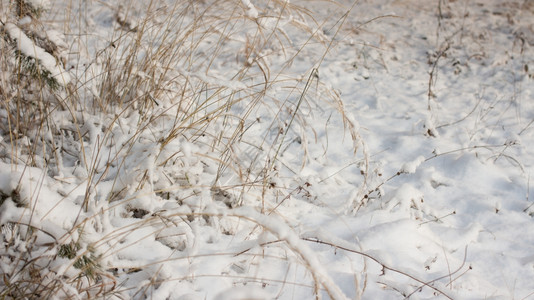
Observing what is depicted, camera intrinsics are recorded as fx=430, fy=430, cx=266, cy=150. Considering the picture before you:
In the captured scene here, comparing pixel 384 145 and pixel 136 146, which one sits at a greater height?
pixel 136 146

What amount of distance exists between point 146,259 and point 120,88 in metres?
1.04

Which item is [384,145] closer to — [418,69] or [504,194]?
[504,194]

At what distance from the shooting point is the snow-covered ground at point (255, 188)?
53.5 inches

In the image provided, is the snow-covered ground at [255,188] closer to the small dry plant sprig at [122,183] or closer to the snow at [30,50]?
the small dry plant sprig at [122,183]

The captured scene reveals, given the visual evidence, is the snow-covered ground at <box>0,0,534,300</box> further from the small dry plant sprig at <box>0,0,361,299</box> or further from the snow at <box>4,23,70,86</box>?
the snow at <box>4,23,70,86</box>

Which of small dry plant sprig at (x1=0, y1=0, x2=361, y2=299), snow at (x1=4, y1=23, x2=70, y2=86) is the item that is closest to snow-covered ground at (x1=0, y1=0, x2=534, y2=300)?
small dry plant sprig at (x1=0, y1=0, x2=361, y2=299)

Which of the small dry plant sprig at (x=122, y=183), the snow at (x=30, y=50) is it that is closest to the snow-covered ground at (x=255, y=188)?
the small dry plant sprig at (x=122, y=183)

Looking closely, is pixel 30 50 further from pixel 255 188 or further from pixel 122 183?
pixel 255 188

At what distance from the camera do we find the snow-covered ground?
1358mm

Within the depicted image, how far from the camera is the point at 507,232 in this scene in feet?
6.93

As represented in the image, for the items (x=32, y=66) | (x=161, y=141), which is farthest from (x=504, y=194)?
(x=32, y=66)

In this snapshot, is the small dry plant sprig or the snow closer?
the small dry plant sprig

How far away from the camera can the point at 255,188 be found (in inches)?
81.6

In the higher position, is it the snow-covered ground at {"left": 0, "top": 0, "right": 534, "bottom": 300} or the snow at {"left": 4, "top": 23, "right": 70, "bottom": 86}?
the snow at {"left": 4, "top": 23, "right": 70, "bottom": 86}
